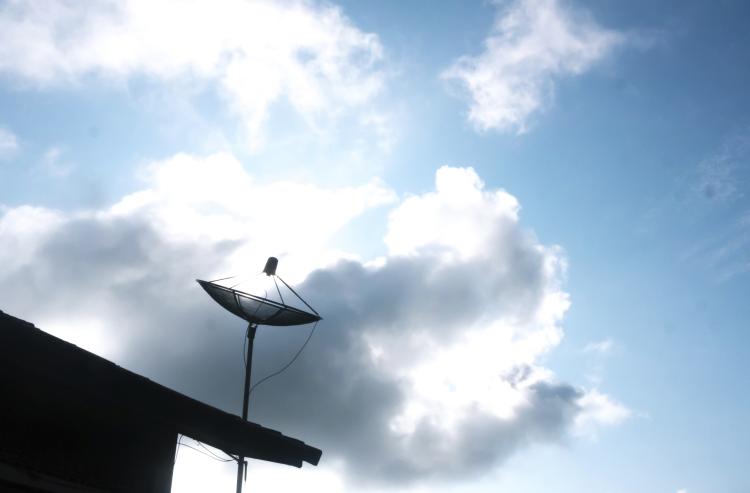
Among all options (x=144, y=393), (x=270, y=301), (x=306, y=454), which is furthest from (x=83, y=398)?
(x=270, y=301)

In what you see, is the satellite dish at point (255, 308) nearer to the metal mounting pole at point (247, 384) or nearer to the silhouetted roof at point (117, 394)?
the metal mounting pole at point (247, 384)

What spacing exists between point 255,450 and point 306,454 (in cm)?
65

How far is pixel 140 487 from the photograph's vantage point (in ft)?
21.4

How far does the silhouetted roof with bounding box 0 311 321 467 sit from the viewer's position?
5391mm

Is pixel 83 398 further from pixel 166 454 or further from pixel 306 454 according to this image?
pixel 306 454

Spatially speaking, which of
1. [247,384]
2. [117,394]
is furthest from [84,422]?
[247,384]

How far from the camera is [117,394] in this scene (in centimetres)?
623

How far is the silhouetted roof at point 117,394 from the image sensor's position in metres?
5.39

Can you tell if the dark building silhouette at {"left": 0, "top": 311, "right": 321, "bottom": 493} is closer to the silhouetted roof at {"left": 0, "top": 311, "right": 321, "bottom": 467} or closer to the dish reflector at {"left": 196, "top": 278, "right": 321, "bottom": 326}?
the silhouetted roof at {"left": 0, "top": 311, "right": 321, "bottom": 467}

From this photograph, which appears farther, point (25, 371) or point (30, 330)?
point (25, 371)

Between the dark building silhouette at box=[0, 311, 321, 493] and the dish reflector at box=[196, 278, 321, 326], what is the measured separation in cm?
236

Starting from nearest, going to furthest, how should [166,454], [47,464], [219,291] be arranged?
[47,464], [166,454], [219,291]

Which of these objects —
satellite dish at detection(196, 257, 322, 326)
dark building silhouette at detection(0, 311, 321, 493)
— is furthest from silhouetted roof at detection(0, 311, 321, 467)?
satellite dish at detection(196, 257, 322, 326)

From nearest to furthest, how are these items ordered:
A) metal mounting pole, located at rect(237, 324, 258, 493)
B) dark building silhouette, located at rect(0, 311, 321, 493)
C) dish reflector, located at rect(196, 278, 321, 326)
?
dark building silhouette, located at rect(0, 311, 321, 493), metal mounting pole, located at rect(237, 324, 258, 493), dish reflector, located at rect(196, 278, 321, 326)
